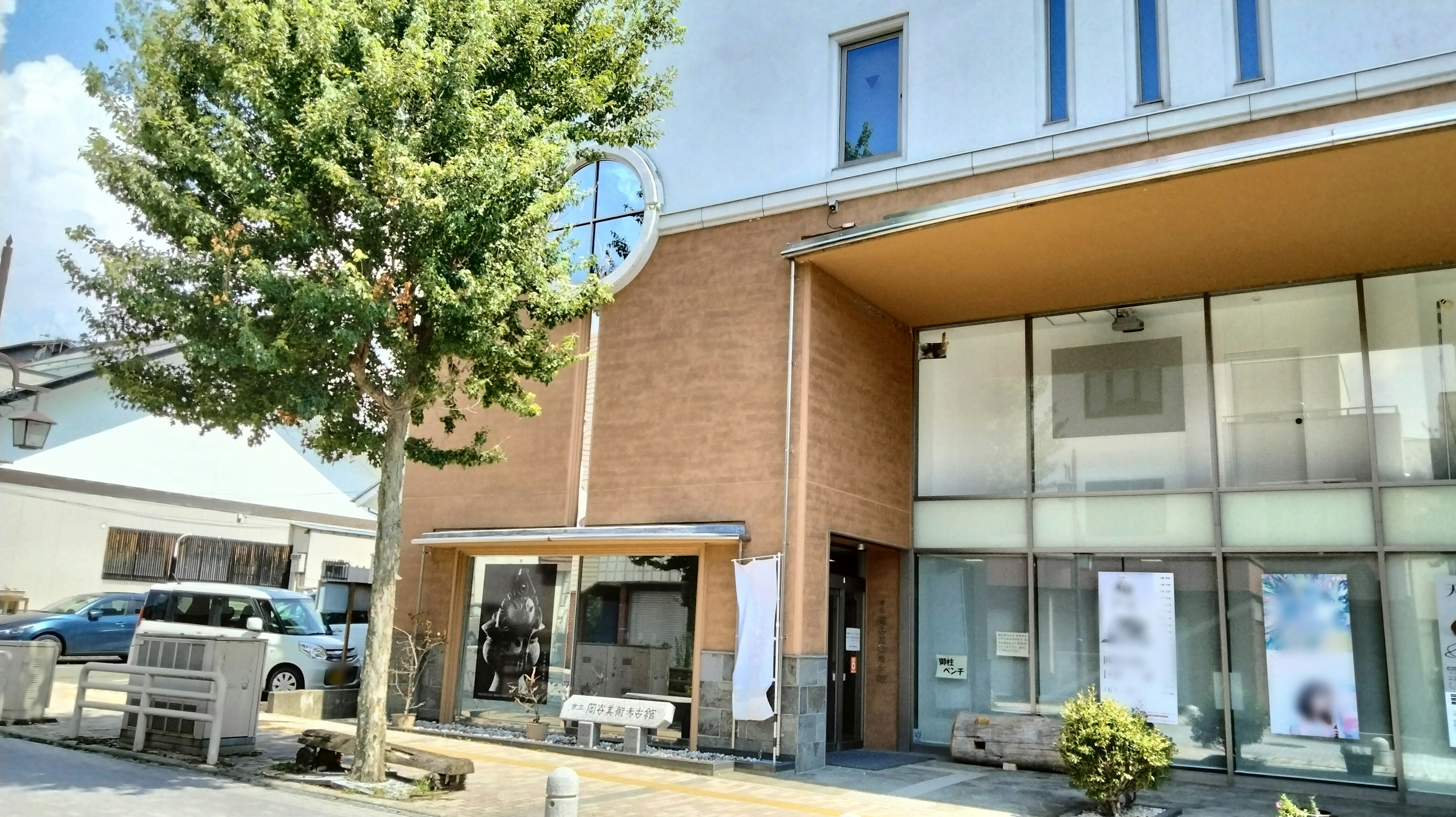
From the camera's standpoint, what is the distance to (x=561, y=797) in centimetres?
680

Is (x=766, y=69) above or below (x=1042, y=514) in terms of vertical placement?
above

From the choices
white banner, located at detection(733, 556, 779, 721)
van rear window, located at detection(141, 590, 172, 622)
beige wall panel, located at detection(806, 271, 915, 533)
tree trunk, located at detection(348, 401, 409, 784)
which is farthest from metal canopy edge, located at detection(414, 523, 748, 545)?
van rear window, located at detection(141, 590, 172, 622)

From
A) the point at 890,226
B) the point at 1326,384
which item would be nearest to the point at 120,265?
the point at 890,226

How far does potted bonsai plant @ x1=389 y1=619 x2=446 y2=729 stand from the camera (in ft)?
47.0

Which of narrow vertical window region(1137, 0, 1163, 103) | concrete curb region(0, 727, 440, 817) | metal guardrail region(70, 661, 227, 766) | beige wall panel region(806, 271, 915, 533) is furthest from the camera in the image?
beige wall panel region(806, 271, 915, 533)

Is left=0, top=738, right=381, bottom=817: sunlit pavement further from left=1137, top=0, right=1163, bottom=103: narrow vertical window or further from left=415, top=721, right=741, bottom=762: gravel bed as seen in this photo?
left=1137, top=0, right=1163, bottom=103: narrow vertical window

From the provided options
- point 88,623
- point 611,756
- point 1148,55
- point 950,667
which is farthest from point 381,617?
point 88,623

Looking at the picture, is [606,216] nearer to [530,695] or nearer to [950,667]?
[530,695]

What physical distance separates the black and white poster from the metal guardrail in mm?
4239

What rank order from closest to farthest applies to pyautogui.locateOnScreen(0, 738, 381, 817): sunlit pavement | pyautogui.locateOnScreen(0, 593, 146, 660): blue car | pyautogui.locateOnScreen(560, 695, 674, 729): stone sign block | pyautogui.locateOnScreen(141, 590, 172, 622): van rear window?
pyautogui.locateOnScreen(0, 738, 381, 817): sunlit pavement < pyautogui.locateOnScreen(560, 695, 674, 729): stone sign block < pyautogui.locateOnScreen(141, 590, 172, 622): van rear window < pyautogui.locateOnScreen(0, 593, 146, 660): blue car

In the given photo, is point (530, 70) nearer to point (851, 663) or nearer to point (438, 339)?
point (438, 339)

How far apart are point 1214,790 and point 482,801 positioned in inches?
307

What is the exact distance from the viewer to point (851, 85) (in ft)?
43.4

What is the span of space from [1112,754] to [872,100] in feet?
27.1
